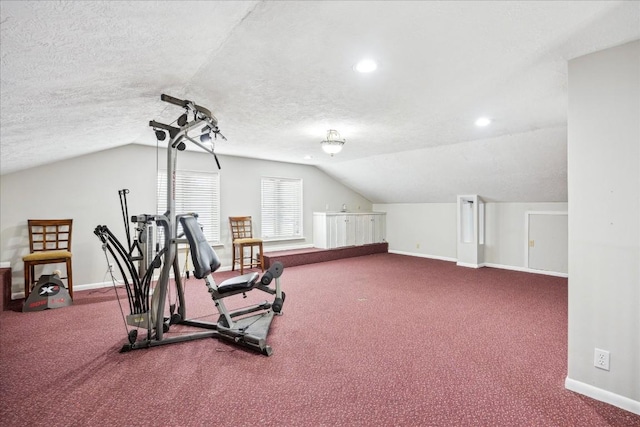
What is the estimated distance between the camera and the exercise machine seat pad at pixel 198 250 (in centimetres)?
270

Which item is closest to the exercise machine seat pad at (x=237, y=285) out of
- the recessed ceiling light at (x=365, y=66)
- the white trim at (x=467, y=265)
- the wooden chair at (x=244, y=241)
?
the recessed ceiling light at (x=365, y=66)

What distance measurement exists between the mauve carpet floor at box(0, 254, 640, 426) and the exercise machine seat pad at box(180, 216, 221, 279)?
68cm

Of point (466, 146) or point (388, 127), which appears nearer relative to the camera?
point (388, 127)

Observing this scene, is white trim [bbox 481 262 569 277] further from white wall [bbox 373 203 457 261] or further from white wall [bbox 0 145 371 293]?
white wall [bbox 0 145 371 293]

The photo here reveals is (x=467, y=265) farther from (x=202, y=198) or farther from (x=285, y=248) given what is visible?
(x=202, y=198)

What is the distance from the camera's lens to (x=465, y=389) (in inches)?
80.3

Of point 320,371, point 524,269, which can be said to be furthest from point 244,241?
point 524,269

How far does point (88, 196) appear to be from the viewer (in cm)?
466

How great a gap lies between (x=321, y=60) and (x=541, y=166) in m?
4.34

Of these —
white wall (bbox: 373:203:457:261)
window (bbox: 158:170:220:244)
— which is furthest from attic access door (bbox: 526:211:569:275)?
window (bbox: 158:170:220:244)

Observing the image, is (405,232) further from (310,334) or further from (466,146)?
(310,334)

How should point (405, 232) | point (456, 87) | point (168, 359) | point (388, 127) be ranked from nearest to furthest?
point (168, 359) < point (456, 87) < point (388, 127) < point (405, 232)

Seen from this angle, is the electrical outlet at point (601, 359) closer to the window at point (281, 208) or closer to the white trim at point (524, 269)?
the white trim at point (524, 269)

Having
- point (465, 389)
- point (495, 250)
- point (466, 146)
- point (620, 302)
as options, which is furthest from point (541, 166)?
point (465, 389)
